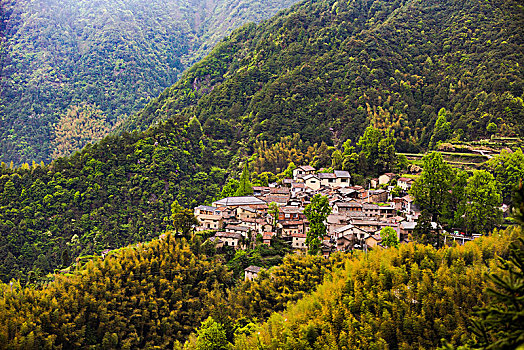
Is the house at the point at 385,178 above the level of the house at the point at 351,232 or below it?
above

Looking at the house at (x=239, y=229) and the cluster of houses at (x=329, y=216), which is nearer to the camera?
the cluster of houses at (x=329, y=216)

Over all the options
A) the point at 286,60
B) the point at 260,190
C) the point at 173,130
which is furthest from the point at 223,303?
the point at 286,60

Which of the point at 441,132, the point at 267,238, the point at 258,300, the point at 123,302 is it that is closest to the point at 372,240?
the point at 267,238

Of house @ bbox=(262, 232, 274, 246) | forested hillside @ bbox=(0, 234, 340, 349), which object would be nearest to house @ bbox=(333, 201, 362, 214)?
house @ bbox=(262, 232, 274, 246)

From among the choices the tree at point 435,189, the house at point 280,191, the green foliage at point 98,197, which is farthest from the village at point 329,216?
the green foliage at point 98,197

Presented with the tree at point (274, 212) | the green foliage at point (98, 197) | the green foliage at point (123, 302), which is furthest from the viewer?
the green foliage at point (98, 197)

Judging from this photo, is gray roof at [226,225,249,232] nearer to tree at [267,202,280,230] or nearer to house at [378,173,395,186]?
tree at [267,202,280,230]

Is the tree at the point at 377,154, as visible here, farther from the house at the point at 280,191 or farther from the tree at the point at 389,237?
the tree at the point at 389,237
